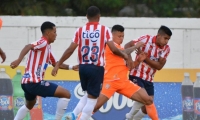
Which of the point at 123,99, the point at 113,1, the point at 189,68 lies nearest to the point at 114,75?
the point at 123,99

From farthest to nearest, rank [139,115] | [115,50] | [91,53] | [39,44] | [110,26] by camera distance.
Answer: [110,26] → [139,115] → [39,44] → [91,53] → [115,50]

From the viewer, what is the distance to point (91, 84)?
37.7 feet

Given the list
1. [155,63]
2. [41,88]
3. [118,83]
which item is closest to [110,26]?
[155,63]

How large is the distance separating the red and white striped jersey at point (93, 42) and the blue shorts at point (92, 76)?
0.24 feet

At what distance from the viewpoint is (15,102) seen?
1450 cm

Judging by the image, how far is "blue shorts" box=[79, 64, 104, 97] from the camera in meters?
11.5

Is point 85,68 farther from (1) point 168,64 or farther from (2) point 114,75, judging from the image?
(1) point 168,64

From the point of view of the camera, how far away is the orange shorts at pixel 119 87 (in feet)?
40.3

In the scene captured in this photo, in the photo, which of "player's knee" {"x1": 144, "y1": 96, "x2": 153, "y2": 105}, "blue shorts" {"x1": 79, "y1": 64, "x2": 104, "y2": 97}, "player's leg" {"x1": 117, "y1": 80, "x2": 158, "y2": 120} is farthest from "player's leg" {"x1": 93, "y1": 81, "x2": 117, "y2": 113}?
"blue shorts" {"x1": 79, "y1": 64, "x2": 104, "y2": 97}

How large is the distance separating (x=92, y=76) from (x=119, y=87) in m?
1.00

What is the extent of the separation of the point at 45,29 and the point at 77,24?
341 cm

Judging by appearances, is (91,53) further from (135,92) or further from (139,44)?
(135,92)

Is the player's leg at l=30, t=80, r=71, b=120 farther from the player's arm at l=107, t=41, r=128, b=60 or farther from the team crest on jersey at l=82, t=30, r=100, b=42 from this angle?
the player's arm at l=107, t=41, r=128, b=60

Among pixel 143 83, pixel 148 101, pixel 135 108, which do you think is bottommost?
pixel 135 108
